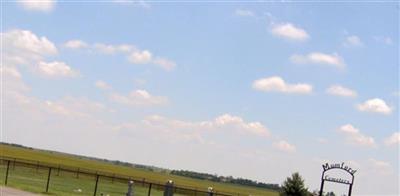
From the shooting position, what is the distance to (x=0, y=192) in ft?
88.2

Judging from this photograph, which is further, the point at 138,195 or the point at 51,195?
the point at 138,195

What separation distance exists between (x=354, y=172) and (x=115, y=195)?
19159 mm

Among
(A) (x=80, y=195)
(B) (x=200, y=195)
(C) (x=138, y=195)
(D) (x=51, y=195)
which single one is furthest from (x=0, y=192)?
(B) (x=200, y=195)

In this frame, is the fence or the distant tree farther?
the distant tree

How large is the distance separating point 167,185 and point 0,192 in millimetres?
13491

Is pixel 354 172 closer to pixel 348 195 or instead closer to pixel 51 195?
pixel 348 195

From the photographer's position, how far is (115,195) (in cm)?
4238

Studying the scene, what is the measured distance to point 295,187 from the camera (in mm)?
43469

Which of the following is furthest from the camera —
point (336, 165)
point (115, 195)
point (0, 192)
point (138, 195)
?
point (138, 195)

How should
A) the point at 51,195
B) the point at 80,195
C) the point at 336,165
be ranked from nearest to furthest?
the point at 336,165, the point at 51,195, the point at 80,195

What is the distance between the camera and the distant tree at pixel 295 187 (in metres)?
43.4

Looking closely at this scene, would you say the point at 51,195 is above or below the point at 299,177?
below

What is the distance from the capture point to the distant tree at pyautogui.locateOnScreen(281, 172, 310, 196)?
4344 centimetres

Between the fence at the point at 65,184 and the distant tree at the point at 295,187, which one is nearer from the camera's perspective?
the fence at the point at 65,184
